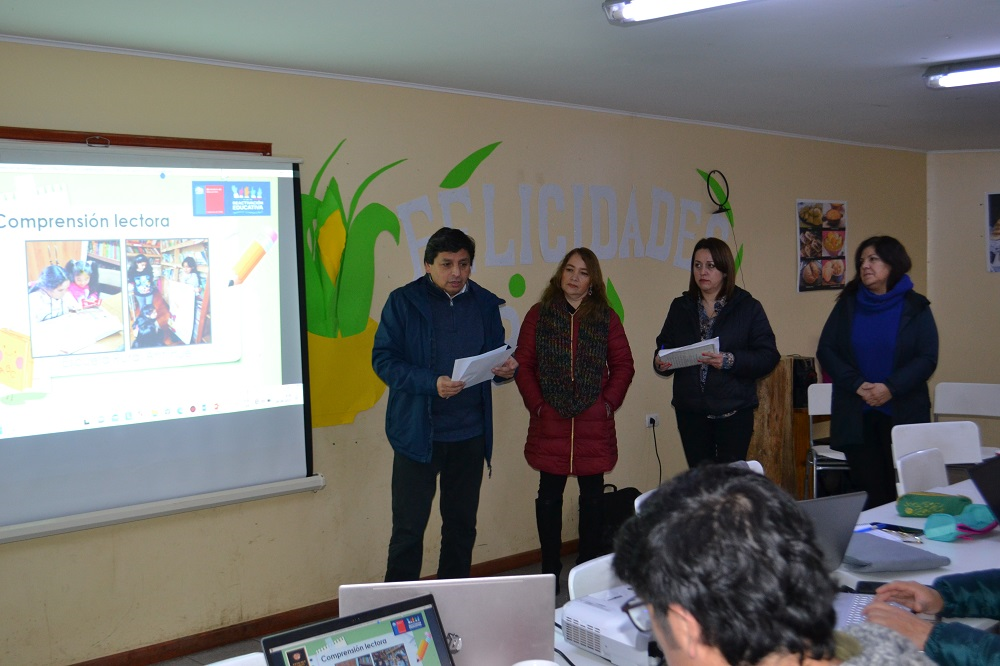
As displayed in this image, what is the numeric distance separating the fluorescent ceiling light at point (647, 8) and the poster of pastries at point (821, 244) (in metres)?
3.92

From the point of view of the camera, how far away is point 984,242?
7414mm

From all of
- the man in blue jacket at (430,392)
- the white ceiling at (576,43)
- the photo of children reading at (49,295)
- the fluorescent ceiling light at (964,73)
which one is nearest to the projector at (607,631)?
the man in blue jacket at (430,392)

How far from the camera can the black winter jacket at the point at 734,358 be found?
13.0 ft

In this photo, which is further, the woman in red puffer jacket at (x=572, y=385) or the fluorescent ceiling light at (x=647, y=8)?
the woman in red puffer jacket at (x=572, y=385)

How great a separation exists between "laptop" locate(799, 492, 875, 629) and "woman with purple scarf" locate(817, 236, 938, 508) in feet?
5.80

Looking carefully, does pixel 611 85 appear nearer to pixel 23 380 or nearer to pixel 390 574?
pixel 390 574

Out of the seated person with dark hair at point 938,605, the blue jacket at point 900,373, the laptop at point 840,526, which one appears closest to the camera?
the seated person with dark hair at point 938,605

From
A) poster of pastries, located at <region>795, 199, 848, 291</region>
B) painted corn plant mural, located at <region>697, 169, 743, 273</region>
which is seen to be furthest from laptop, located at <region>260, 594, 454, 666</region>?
poster of pastries, located at <region>795, 199, 848, 291</region>

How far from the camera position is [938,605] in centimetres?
201

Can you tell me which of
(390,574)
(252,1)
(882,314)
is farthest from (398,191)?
(882,314)

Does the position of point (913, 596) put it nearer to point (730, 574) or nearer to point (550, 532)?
point (730, 574)

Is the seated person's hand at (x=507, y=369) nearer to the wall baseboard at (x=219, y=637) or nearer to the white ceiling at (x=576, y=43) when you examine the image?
the white ceiling at (x=576, y=43)

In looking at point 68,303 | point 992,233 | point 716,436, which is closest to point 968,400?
point 716,436

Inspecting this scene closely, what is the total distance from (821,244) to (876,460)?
317cm
